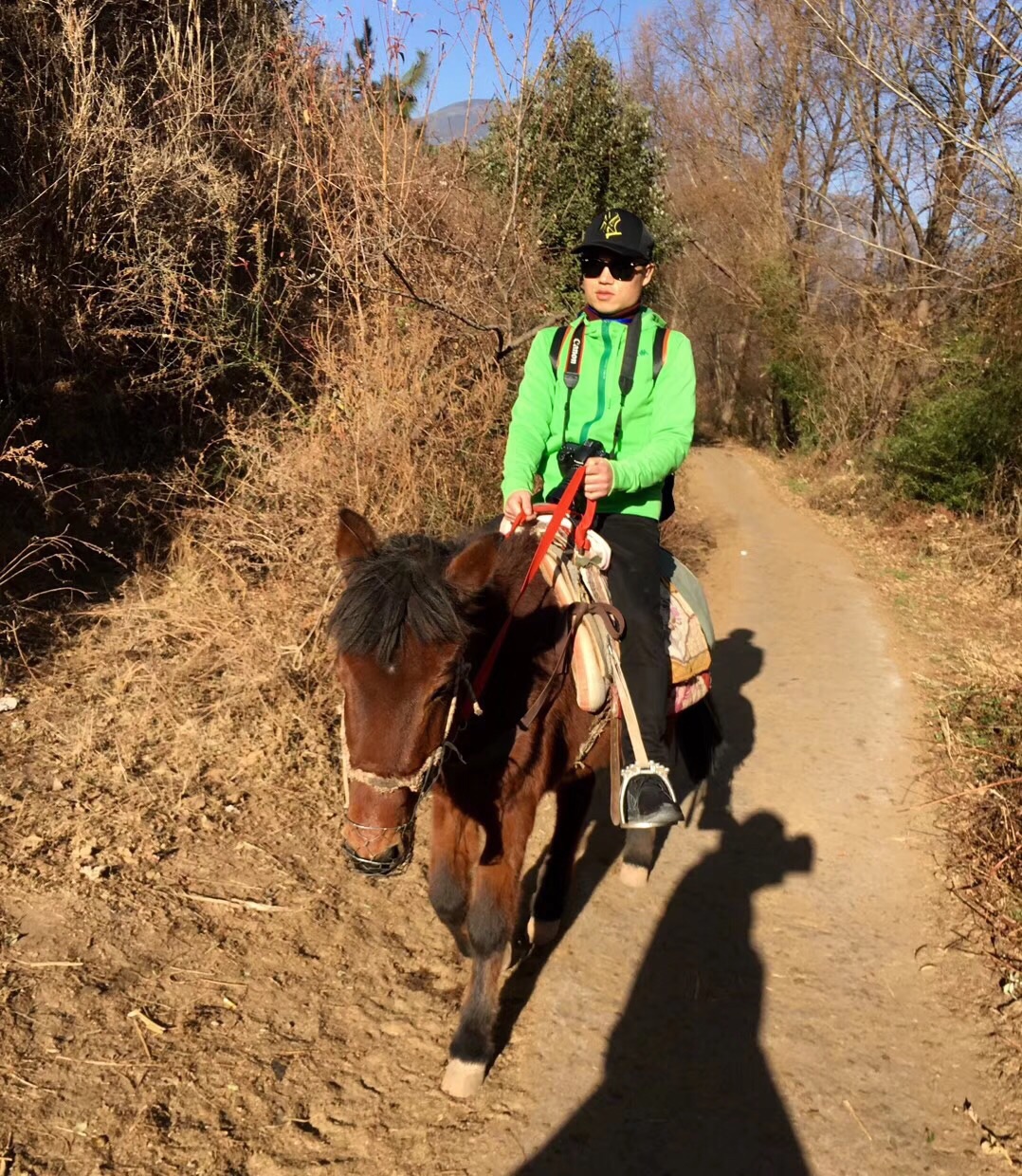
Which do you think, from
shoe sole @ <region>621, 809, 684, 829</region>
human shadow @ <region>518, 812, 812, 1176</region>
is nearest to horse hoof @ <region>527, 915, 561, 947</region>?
human shadow @ <region>518, 812, 812, 1176</region>

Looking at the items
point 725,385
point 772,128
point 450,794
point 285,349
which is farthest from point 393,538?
point 725,385

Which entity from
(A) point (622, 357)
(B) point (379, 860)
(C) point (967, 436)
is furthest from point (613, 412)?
(C) point (967, 436)

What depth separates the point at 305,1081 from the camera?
3045 millimetres

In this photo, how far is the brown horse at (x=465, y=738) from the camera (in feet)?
7.17

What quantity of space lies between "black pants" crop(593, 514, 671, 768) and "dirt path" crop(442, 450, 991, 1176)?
1.10 m

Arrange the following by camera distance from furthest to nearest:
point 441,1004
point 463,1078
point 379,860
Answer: point 441,1004, point 463,1078, point 379,860

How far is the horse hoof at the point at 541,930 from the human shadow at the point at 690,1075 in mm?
467

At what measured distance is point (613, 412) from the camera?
367cm

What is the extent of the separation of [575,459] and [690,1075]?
264 cm

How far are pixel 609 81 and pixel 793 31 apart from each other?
7515 millimetres

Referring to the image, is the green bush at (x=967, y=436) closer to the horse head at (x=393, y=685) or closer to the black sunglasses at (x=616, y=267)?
the black sunglasses at (x=616, y=267)

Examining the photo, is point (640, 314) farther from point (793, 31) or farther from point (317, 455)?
point (793, 31)

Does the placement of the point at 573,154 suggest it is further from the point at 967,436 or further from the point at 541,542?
the point at 541,542

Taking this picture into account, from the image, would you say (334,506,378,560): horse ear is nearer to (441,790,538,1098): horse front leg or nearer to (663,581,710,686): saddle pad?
(441,790,538,1098): horse front leg
